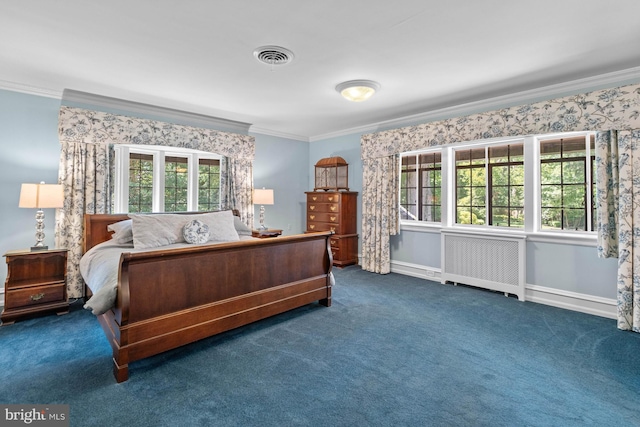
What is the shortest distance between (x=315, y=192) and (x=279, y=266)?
2.74 meters

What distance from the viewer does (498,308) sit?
347 centimetres

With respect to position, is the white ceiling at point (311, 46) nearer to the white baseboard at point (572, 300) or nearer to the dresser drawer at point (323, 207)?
the dresser drawer at point (323, 207)

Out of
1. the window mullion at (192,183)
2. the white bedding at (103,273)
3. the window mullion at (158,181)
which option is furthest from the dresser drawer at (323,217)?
the white bedding at (103,273)

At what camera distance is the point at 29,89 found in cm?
347

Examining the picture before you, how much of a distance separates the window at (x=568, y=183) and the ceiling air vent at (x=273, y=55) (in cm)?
321

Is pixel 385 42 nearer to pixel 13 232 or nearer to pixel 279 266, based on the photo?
pixel 279 266

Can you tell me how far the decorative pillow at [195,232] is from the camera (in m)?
3.54

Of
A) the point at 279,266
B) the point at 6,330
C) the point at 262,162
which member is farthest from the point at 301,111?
the point at 6,330

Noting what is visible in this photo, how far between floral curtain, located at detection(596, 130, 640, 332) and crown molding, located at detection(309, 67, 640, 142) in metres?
0.55

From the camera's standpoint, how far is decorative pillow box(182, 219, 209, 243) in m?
3.54

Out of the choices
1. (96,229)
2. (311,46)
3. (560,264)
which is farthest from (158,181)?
(560,264)

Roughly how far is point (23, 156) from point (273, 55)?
3118 millimetres

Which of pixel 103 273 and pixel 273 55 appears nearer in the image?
pixel 103 273

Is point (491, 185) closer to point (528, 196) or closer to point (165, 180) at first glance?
point (528, 196)
